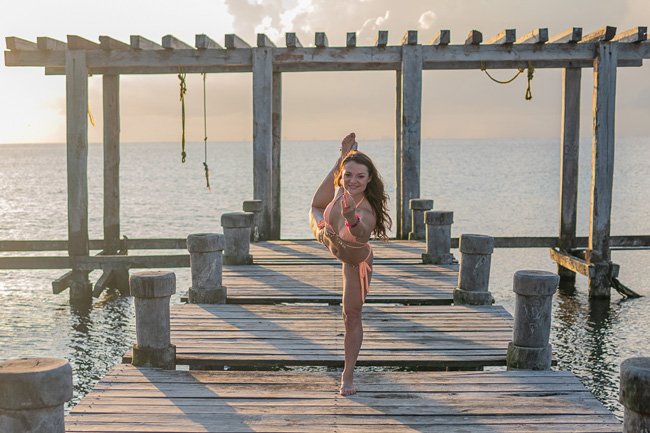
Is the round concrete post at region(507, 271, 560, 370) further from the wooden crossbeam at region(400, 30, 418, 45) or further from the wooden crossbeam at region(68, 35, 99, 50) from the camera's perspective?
the wooden crossbeam at region(68, 35, 99, 50)

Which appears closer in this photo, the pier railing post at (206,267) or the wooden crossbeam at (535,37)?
the pier railing post at (206,267)

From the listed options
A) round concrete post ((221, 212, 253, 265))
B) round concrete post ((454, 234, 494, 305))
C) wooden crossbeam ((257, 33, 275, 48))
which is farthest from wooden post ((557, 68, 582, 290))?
round concrete post ((454, 234, 494, 305))

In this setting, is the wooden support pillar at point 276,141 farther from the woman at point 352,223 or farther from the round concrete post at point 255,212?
the woman at point 352,223

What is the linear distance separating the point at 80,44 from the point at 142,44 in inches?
40.5

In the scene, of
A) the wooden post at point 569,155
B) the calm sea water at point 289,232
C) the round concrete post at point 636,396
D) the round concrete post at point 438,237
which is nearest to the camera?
the round concrete post at point 636,396

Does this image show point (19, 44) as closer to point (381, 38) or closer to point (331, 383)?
point (381, 38)

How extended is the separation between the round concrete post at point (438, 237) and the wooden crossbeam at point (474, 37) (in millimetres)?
3491

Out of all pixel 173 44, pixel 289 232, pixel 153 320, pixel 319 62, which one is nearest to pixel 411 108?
pixel 319 62

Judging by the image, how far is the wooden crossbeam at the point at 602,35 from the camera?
12.9m

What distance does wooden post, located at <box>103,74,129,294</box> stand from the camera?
618 inches

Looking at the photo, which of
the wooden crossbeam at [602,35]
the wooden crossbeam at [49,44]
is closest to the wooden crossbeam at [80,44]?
the wooden crossbeam at [49,44]

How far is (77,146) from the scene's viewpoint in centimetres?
1333

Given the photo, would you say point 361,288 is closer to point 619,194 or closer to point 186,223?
point 186,223

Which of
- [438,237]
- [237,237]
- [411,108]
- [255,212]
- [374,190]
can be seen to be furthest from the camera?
[411,108]
